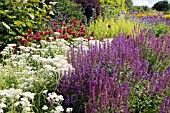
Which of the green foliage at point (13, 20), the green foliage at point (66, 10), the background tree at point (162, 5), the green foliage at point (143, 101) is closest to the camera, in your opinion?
the green foliage at point (143, 101)

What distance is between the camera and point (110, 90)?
3004 millimetres

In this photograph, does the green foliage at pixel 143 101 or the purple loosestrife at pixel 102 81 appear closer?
the purple loosestrife at pixel 102 81

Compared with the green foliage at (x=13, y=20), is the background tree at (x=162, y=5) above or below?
below

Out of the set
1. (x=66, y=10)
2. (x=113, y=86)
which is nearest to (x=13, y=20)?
(x=66, y=10)

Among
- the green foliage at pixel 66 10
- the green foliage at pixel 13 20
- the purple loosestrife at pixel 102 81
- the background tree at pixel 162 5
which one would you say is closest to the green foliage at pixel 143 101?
the purple loosestrife at pixel 102 81

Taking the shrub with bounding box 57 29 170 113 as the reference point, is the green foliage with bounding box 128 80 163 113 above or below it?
below

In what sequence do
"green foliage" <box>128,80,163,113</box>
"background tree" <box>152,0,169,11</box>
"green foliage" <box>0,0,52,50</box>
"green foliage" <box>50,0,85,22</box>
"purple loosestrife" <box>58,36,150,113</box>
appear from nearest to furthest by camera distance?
"purple loosestrife" <box>58,36,150,113</box>
"green foliage" <box>128,80,163,113</box>
"green foliage" <box>0,0,52,50</box>
"green foliage" <box>50,0,85,22</box>
"background tree" <box>152,0,169,11</box>

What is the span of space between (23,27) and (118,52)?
3.09m

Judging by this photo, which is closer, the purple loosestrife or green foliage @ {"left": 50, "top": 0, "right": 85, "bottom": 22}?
the purple loosestrife

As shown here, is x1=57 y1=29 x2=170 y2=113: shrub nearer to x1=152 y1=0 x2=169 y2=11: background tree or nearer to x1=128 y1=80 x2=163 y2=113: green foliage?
x1=128 y1=80 x2=163 y2=113: green foliage

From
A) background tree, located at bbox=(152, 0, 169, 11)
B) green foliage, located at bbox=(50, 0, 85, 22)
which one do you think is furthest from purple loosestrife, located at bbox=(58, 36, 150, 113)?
background tree, located at bbox=(152, 0, 169, 11)

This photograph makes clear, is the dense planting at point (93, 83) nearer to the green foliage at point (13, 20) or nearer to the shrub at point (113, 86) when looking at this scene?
the shrub at point (113, 86)

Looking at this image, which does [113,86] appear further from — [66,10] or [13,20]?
[66,10]

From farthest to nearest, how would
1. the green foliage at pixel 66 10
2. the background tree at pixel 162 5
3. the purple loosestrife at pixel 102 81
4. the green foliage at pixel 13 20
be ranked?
the background tree at pixel 162 5 < the green foliage at pixel 66 10 < the green foliage at pixel 13 20 < the purple loosestrife at pixel 102 81
